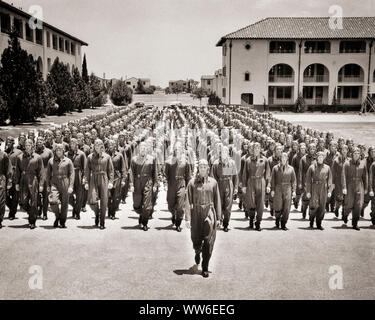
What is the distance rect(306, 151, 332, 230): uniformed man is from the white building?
4594 centimetres


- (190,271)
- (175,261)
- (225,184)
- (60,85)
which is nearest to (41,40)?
(60,85)

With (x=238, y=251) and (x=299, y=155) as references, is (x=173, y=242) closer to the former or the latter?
(x=238, y=251)

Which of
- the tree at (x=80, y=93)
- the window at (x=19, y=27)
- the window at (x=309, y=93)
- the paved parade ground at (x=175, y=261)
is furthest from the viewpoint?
the window at (x=309, y=93)

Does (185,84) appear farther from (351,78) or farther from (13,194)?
(13,194)

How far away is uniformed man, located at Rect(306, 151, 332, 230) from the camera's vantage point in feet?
35.4

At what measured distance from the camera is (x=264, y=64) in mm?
56750

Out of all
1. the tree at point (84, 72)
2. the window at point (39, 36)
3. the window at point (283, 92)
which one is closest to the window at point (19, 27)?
the window at point (39, 36)

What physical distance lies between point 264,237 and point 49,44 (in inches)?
1934

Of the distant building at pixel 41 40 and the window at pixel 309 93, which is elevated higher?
the distant building at pixel 41 40

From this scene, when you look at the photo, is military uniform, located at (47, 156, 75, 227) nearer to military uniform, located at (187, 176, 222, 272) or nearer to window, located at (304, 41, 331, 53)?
military uniform, located at (187, 176, 222, 272)

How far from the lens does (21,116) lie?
36656 mm

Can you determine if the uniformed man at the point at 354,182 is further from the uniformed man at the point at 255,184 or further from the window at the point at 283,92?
the window at the point at 283,92

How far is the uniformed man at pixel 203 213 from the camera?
7.81 metres

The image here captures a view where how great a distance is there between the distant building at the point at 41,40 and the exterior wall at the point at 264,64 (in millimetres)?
19001
